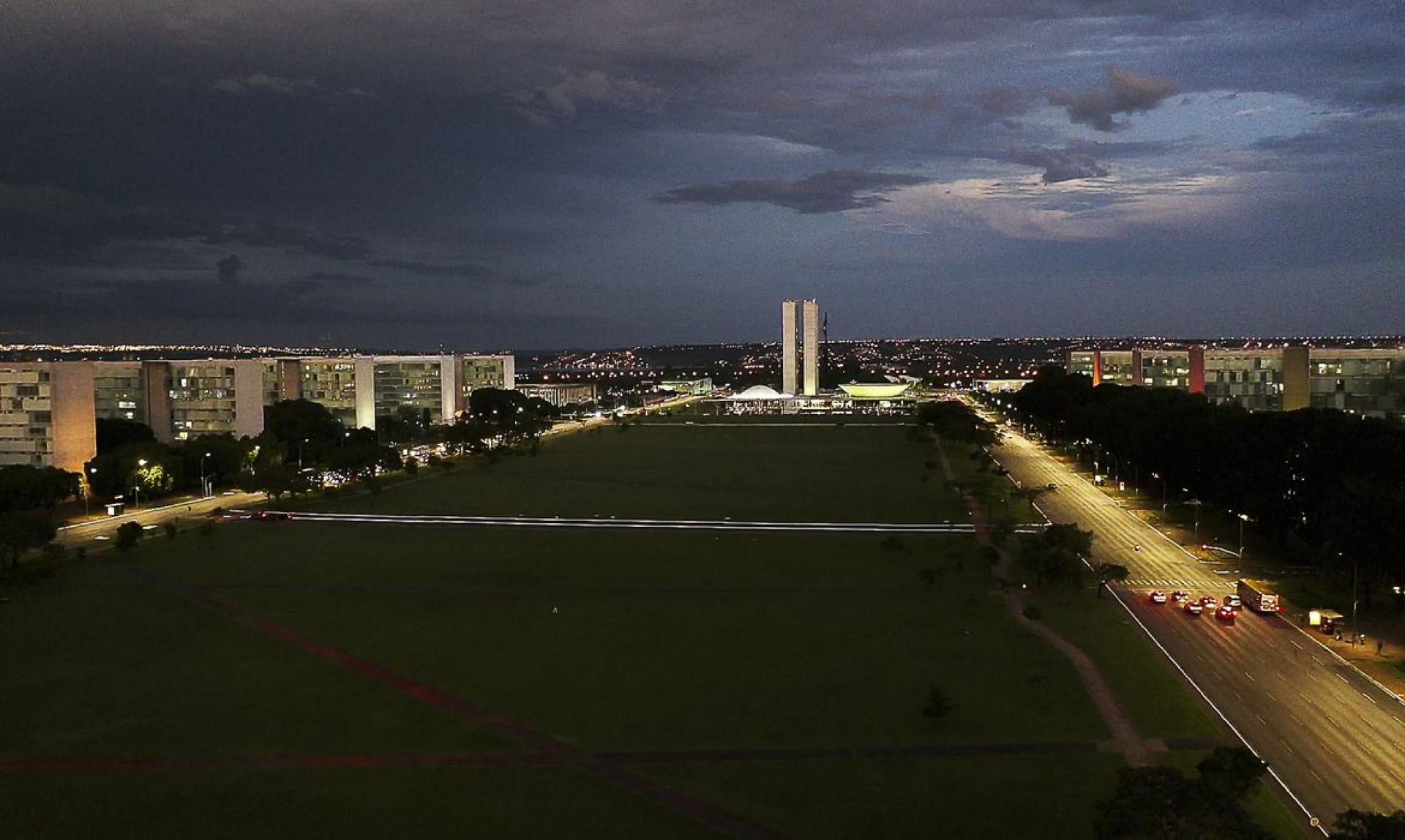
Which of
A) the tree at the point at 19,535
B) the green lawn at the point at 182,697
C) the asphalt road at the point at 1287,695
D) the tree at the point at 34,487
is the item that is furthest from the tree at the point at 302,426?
the asphalt road at the point at 1287,695

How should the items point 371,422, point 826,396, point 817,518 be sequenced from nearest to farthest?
point 817,518 → point 371,422 → point 826,396

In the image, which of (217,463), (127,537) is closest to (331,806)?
(127,537)

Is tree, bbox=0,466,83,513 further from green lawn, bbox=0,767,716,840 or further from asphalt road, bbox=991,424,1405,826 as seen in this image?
asphalt road, bbox=991,424,1405,826

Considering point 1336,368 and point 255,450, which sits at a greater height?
point 1336,368

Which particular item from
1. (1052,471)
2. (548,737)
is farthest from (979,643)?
(1052,471)

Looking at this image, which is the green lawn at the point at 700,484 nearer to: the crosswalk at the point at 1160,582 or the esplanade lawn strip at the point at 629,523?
the esplanade lawn strip at the point at 629,523

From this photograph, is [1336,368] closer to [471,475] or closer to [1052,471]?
[1052,471]
